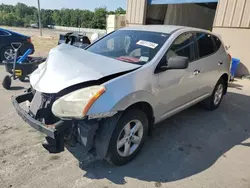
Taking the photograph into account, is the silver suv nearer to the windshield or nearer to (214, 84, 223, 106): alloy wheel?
the windshield

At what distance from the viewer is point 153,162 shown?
2.84 metres

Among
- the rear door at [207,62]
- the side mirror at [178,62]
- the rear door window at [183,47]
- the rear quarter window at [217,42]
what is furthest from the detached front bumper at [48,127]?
the rear quarter window at [217,42]

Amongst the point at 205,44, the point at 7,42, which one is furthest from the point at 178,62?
the point at 7,42

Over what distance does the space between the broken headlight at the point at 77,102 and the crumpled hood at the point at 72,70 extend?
12 cm

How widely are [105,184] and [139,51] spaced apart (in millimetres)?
1846

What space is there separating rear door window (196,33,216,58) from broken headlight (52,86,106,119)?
2375 mm

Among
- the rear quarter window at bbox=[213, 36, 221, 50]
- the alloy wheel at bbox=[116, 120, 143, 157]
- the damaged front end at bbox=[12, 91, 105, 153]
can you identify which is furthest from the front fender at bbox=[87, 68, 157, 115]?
the rear quarter window at bbox=[213, 36, 221, 50]

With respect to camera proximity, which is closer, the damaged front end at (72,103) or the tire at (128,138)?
the damaged front end at (72,103)

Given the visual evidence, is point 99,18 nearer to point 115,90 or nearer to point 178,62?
point 178,62

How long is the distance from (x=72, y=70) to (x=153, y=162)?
5.34ft

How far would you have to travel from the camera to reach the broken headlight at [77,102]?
2.11 metres

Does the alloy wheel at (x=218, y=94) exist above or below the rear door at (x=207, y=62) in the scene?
below


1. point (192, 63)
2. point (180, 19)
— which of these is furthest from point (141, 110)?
point (180, 19)

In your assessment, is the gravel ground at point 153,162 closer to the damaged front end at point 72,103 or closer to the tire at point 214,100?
the damaged front end at point 72,103
